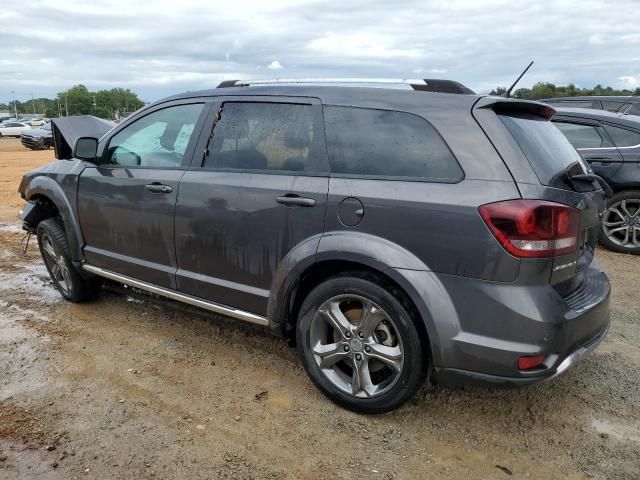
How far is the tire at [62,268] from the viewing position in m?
4.67

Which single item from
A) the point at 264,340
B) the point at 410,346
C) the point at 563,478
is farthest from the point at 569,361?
the point at 264,340

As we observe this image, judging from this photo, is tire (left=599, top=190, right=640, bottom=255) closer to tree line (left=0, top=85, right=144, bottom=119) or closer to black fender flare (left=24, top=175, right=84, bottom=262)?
black fender flare (left=24, top=175, right=84, bottom=262)

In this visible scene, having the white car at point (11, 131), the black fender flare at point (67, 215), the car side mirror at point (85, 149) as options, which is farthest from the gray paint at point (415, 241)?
the white car at point (11, 131)

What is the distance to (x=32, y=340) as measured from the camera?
4066 millimetres

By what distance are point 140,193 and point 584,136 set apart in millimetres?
5445

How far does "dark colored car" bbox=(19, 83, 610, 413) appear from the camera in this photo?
8.21 feet

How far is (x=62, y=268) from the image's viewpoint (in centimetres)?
481

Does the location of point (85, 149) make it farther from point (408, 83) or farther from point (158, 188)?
point (408, 83)


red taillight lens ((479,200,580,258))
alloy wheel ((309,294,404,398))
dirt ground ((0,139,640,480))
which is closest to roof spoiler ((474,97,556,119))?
red taillight lens ((479,200,580,258))

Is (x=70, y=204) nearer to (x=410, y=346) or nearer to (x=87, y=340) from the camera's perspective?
(x=87, y=340)

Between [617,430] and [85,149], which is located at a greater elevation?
[85,149]

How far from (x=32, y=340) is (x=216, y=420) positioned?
1.95 m

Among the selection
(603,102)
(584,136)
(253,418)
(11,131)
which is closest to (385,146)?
(253,418)

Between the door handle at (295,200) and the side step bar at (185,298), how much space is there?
0.75 metres
